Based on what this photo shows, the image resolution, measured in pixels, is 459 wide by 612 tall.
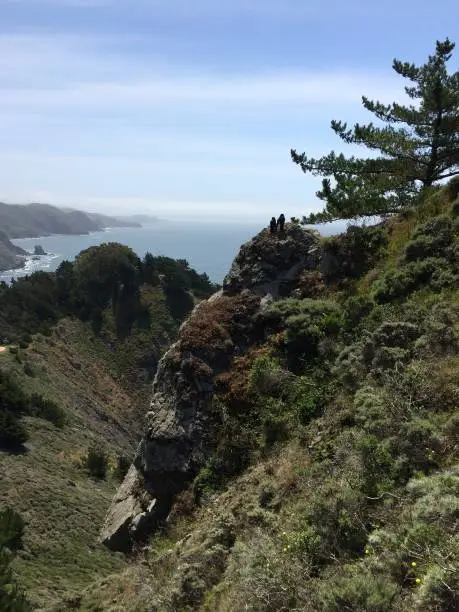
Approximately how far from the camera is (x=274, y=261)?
19.8 m

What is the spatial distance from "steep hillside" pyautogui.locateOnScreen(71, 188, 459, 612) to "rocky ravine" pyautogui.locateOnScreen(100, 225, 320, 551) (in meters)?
0.06

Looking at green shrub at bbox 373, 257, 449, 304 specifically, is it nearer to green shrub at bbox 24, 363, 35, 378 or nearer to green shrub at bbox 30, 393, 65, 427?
green shrub at bbox 30, 393, 65, 427

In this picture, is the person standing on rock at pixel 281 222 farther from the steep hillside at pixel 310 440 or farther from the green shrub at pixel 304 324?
the green shrub at pixel 304 324

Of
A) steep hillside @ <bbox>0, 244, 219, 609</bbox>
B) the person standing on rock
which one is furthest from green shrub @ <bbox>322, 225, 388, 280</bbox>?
steep hillside @ <bbox>0, 244, 219, 609</bbox>

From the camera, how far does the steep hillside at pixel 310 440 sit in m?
6.95

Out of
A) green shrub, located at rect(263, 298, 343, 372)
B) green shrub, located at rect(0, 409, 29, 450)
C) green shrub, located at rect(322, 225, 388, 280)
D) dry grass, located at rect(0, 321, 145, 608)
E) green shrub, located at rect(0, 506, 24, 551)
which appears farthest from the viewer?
green shrub, located at rect(0, 409, 29, 450)

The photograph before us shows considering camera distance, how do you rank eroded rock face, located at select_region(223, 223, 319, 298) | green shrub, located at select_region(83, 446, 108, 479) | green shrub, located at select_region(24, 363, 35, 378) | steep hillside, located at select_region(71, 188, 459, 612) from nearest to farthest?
steep hillside, located at select_region(71, 188, 459, 612)
eroded rock face, located at select_region(223, 223, 319, 298)
green shrub, located at select_region(83, 446, 108, 479)
green shrub, located at select_region(24, 363, 35, 378)

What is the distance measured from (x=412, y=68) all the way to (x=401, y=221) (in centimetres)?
822

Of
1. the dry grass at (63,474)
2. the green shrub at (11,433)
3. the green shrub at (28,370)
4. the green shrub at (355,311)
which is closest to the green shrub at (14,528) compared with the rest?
the dry grass at (63,474)

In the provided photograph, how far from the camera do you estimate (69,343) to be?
7138 cm

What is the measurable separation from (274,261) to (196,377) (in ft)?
20.0

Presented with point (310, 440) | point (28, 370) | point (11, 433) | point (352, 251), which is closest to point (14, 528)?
point (11, 433)

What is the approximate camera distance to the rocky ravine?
14523mm

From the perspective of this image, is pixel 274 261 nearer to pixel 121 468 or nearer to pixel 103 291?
pixel 121 468
